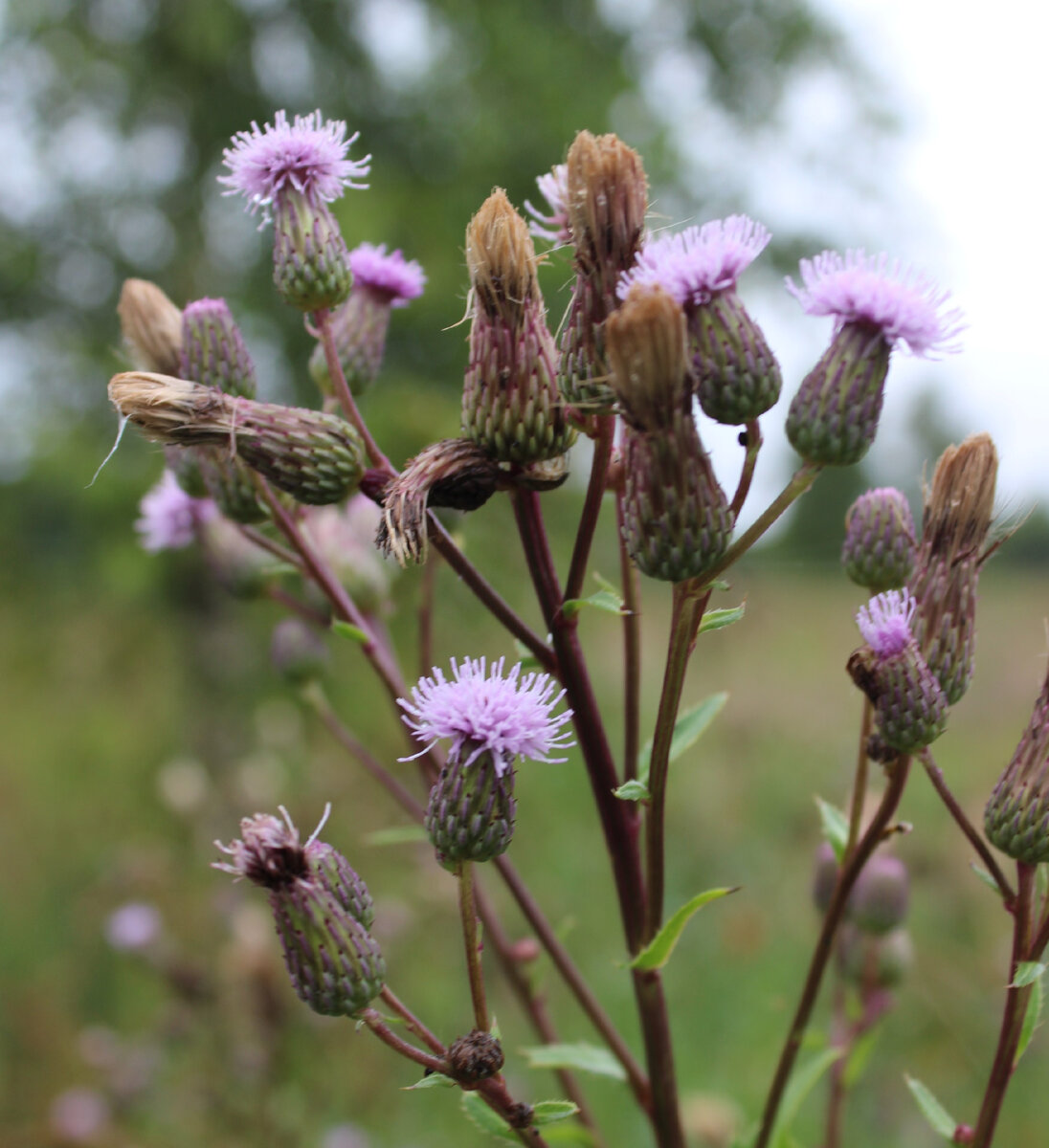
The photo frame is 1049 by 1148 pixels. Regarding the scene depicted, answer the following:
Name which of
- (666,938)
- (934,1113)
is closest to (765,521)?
(666,938)

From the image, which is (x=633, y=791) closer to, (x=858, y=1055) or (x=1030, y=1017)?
(x=1030, y=1017)

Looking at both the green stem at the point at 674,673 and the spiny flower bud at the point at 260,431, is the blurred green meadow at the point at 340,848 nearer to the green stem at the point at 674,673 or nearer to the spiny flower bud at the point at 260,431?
the green stem at the point at 674,673

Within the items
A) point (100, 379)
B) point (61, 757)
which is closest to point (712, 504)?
point (100, 379)

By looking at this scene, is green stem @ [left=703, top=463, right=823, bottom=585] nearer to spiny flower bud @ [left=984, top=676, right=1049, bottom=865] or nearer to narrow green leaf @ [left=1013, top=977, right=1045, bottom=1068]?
spiny flower bud @ [left=984, top=676, right=1049, bottom=865]

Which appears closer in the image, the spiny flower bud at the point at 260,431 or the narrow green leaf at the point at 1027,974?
the narrow green leaf at the point at 1027,974

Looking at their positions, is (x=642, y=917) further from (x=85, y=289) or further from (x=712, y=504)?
(x=85, y=289)

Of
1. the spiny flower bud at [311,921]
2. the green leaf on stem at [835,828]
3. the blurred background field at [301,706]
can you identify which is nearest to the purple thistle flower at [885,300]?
the green leaf on stem at [835,828]

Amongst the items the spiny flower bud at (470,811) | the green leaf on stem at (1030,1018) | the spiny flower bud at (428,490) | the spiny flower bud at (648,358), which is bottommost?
the green leaf on stem at (1030,1018)

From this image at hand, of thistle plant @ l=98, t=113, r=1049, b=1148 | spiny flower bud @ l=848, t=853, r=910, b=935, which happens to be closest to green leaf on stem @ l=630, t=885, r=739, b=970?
thistle plant @ l=98, t=113, r=1049, b=1148
